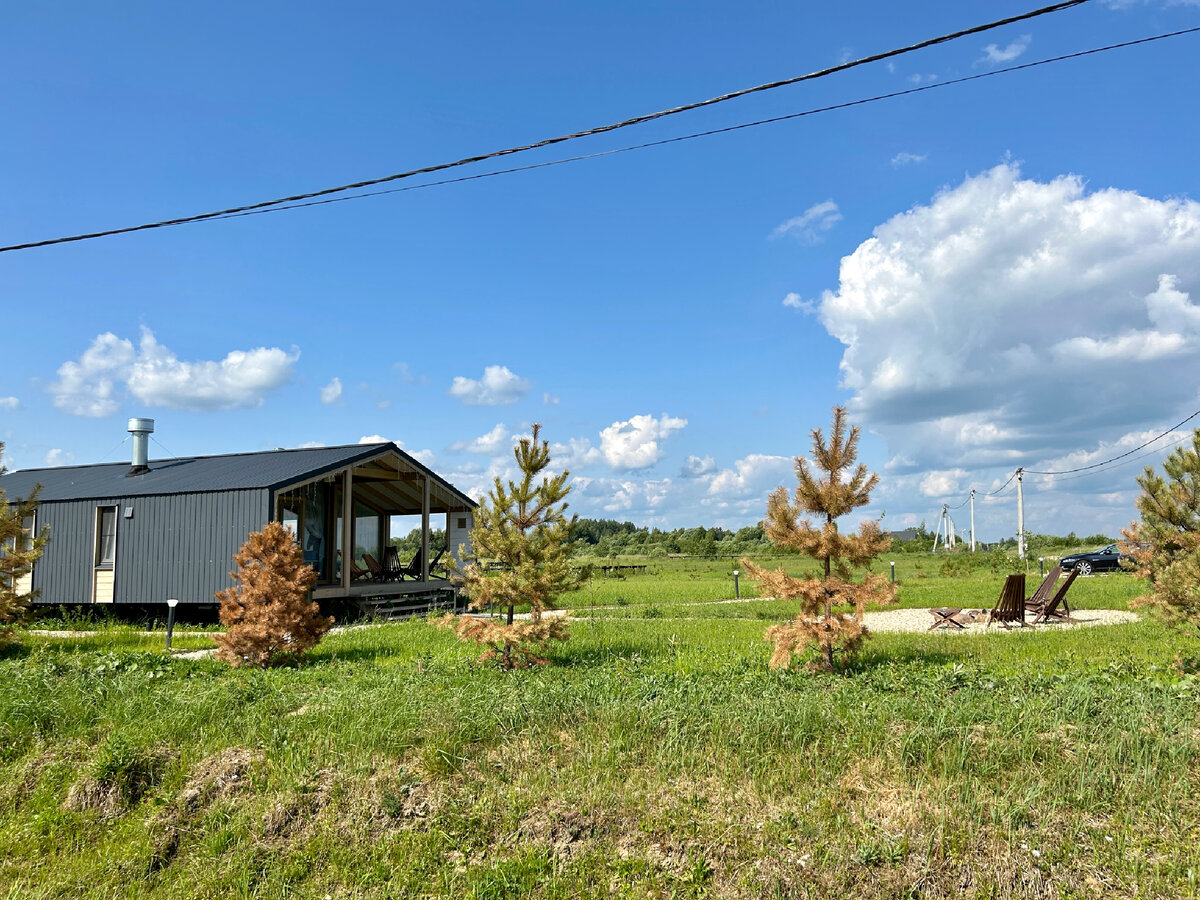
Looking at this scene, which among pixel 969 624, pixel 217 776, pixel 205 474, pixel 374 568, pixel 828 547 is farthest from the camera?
pixel 374 568

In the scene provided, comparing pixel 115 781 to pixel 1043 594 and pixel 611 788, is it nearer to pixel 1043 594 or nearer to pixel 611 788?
pixel 611 788

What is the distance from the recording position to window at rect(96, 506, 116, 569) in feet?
62.2

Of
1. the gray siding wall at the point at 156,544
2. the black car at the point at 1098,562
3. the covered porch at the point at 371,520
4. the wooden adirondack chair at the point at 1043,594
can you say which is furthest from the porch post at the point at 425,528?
the black car at the point at 1098,562

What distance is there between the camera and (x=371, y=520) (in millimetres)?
23219

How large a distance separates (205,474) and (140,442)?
338 centimetres

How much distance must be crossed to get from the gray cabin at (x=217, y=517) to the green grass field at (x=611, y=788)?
9.59 m

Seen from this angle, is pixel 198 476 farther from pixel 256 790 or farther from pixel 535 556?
pixel 256 790

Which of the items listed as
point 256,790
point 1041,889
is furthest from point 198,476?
point 1041,889

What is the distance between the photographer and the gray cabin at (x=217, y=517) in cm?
1747

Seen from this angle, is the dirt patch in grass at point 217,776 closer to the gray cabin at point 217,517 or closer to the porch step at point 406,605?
the gray cabin at point 217,517

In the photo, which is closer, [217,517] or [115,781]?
[115,781]

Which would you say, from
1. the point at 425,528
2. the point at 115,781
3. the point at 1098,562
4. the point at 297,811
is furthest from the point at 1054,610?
the point at 1098,562

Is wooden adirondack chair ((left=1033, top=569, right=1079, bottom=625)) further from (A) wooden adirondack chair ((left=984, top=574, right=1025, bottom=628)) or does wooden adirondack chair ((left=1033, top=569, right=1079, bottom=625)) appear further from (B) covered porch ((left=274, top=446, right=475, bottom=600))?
(B) covered porch ((left=274, top=446, right=475, bottom=600))

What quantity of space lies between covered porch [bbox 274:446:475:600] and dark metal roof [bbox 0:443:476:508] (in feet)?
0.86
